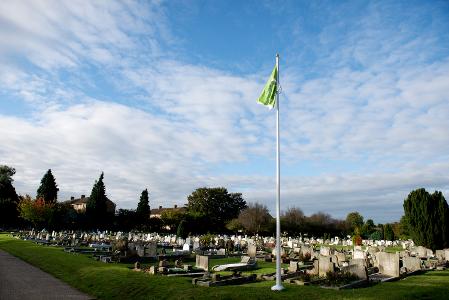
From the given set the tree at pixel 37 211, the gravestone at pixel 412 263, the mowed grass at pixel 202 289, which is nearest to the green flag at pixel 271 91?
the mowed grass at pixel 202 289

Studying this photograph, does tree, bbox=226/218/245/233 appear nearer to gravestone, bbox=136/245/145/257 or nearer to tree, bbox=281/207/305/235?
tree, bbox=281/207/305/235

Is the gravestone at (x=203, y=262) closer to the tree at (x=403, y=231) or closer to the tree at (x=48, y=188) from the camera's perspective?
the tree at (x=403, y=231)

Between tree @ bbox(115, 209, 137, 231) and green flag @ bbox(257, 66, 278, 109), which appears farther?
tree @ bbox(115, 209, 137, 231)

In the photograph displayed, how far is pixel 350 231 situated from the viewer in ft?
269

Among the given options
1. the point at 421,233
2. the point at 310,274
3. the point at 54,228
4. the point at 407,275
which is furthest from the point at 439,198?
the point at 54,228

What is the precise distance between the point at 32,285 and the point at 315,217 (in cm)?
7916

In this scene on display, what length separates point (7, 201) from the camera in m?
70.1

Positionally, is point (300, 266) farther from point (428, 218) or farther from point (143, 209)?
point (143, 209)

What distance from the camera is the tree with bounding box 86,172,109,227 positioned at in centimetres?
7294

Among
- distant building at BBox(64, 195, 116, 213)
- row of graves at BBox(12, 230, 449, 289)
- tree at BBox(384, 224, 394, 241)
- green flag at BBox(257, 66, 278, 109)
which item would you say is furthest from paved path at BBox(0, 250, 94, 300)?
distant building at BBox(64, 195, 116, 213)

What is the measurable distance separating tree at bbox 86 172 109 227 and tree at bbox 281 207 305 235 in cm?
3361

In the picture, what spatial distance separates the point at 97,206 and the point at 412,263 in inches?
2448

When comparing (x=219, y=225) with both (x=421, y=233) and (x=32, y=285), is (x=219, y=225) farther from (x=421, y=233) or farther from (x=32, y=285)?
(x=32, y=285)

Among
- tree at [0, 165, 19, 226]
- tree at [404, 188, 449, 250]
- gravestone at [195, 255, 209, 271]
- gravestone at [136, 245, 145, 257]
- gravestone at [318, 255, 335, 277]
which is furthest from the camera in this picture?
tree at [0, 165, 19, 226]
